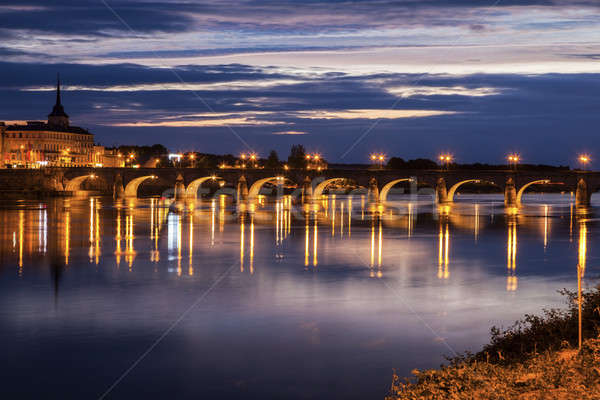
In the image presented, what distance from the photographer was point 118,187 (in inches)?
4665

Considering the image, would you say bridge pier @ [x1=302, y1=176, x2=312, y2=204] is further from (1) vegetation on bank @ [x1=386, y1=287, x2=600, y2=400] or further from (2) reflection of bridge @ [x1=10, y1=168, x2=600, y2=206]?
(1) vegetation on bank @ [x1=386, y1=287, x2=600, y2=400]

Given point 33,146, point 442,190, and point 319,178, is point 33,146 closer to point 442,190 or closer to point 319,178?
point 319,178

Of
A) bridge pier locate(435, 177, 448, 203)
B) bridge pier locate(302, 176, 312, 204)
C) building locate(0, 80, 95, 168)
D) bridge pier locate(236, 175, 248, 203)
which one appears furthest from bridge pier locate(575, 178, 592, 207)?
building locate(0, 80, 95, 168)

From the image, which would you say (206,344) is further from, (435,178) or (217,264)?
(435,178)

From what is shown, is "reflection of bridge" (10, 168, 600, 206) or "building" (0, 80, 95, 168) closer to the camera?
"reflection of bridge" (10, 168, 600, 206)

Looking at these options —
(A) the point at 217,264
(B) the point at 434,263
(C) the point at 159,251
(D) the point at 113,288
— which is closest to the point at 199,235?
Answer: (C) the point at 159,251

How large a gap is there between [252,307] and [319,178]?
9607cm

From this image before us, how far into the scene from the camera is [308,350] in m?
17.2

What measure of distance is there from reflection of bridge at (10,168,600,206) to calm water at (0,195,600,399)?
193ft

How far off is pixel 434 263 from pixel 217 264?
10.3 metres

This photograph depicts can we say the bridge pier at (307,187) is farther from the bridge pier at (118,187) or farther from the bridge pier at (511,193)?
the bridge pier at (511,193)

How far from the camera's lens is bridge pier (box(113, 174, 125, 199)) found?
4651 inches

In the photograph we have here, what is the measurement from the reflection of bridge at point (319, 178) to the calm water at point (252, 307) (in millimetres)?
58874

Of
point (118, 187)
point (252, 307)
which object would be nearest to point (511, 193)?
point (118, 187)
